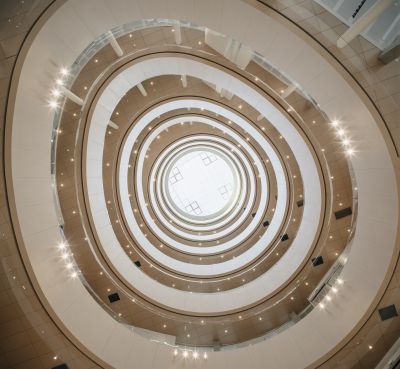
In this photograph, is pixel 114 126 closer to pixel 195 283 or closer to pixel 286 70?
pixel 286 70

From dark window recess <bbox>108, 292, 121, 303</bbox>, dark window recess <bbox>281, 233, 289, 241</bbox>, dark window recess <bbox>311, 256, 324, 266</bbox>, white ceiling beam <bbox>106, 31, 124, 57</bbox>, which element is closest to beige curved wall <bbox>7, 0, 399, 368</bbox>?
white ceiling beam <bbox>106, 31, 124, 57</bbox>

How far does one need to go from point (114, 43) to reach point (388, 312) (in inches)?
376

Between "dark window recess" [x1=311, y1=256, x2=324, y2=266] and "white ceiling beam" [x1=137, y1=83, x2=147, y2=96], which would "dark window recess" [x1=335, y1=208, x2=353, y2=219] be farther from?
"white ceiling beam" [x1=137, y1=83, x2=147, y2=96]

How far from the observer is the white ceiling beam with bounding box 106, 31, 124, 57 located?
20.1ft

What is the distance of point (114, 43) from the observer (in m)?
6.76

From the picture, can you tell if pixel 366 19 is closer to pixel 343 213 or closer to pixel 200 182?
pixel 343 213

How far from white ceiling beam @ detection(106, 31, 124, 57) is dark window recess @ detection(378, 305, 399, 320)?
30.4ft

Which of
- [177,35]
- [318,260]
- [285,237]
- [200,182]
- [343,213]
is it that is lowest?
[318,260]

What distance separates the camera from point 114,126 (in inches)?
384

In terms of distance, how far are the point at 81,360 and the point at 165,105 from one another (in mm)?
8903

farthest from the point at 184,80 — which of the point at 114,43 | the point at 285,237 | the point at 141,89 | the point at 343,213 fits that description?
the point at 285,237

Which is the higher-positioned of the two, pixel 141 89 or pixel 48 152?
pixel 141 89

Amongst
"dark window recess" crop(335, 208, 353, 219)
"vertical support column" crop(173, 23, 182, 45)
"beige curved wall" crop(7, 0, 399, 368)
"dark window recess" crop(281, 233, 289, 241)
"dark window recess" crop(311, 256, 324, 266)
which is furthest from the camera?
"dark window recess" crop(281, 233, 289, 241)

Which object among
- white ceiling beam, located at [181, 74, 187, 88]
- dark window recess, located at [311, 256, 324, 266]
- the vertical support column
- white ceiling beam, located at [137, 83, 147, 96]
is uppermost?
white ceiling beam, located at [137, 83, 147, 96]
